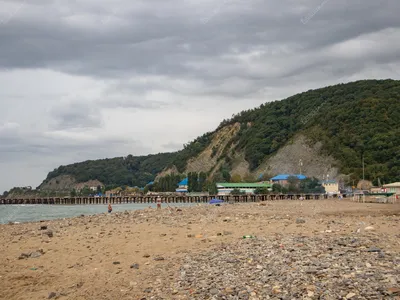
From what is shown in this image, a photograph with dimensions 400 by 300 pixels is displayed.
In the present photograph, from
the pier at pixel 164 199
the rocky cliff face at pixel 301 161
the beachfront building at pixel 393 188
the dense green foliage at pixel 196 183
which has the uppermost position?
the rocky cliff face at pixel 301 161

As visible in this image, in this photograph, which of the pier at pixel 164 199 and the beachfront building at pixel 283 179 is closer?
the pier at pixel 164 199

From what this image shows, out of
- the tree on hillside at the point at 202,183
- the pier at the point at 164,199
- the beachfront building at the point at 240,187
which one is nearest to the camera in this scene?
the pier at the point at 164,199

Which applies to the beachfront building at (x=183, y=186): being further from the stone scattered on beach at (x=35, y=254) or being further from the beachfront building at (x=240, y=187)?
the stone scattered on beach at (x=35, y=254)

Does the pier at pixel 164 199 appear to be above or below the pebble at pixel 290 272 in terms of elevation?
below

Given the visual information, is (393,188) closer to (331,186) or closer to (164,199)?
(331,186)

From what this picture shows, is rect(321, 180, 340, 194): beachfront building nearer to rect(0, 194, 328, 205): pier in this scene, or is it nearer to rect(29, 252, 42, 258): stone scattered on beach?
rect(0, 194, 328, 205): pier

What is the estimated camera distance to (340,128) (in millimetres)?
135125

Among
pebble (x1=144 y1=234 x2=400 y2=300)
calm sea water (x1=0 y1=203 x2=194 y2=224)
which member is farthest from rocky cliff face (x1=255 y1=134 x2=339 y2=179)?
pebble (x1=144 y1=234 x2=400 y2=300)

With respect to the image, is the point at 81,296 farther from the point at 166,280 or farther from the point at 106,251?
the point at 106,251

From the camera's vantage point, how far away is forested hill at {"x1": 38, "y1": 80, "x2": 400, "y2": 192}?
11769 centimetres

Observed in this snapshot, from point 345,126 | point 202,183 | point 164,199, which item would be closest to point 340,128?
point 345,126

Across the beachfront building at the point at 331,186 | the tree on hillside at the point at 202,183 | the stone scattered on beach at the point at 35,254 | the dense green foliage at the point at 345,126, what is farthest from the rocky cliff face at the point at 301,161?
the stone scattered on beach at the point at 35,254

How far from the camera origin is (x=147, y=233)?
18328 millimetres

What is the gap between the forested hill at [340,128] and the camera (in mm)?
117688
